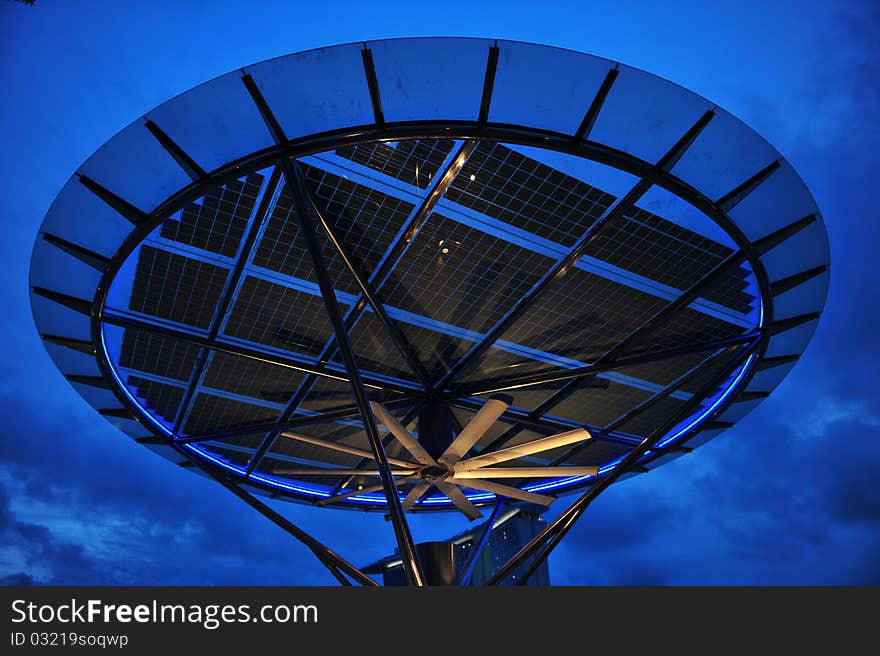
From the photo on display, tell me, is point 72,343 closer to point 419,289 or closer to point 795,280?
point 419,289

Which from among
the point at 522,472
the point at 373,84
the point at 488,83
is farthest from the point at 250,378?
the point at 488,83

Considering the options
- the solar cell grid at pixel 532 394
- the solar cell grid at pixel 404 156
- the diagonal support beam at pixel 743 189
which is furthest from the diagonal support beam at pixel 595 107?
the solar cell grid at pixel 532 394

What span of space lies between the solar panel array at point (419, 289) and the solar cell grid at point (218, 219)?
0.03 metres

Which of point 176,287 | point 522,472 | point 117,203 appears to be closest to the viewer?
point 117,203

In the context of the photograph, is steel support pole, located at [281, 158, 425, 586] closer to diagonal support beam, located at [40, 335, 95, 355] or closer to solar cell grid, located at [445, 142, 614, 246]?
solar cell grid, located at [445, 142, 614, 246]

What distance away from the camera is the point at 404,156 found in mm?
12320

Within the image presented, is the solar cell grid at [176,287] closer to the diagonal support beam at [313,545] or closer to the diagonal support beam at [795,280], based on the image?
the diagonal support beam at [313,545]

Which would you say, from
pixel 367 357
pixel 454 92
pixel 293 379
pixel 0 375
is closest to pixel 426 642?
pixel 454 92

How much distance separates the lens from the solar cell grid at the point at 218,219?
42.5 ft

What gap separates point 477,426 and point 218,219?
7.32 m

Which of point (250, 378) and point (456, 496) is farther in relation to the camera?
point (250, 378)

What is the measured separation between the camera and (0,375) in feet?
264

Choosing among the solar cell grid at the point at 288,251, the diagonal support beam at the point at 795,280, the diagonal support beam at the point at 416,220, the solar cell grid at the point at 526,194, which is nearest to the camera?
the diagonal support beam at the point at 416,220

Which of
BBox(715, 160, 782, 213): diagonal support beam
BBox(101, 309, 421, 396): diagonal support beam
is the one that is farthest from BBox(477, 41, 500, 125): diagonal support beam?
BBox(101, 309, 421, 396): diagonal support beam
